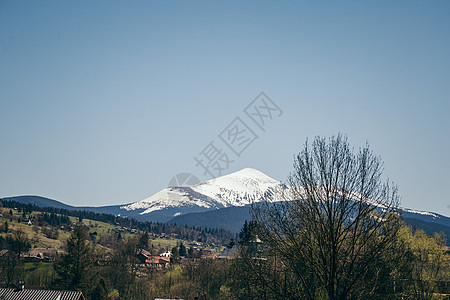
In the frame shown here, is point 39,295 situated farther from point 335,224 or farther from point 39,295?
point 335,224

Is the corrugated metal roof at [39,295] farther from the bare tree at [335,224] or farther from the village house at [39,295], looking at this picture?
the bare tree at [335,224]

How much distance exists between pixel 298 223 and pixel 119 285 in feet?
223

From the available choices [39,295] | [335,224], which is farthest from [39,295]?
[335,224]

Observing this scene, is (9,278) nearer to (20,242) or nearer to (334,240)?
(20,242)

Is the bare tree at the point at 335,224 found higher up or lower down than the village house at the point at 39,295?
higher up

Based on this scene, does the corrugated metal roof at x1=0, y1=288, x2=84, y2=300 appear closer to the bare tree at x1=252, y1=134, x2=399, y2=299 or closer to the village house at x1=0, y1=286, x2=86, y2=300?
the village house at x1=0, y1=286, x2=86, y2=300

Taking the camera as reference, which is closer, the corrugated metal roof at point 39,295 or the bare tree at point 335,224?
the bare tree at point 335,224

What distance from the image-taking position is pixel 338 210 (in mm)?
13641

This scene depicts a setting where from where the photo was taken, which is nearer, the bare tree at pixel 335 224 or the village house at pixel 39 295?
the bare tree at pixel 335 224

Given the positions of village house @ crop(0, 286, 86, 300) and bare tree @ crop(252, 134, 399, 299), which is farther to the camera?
village house @ crop(0, 286, 86, 300)

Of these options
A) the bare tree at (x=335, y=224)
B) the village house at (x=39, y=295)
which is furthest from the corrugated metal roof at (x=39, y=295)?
the bare tree at (x=335, y=224)

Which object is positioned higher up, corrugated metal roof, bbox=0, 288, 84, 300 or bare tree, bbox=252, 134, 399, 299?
bare tree, bbox=252, 134, 399, 299

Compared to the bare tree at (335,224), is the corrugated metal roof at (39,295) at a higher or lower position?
lower

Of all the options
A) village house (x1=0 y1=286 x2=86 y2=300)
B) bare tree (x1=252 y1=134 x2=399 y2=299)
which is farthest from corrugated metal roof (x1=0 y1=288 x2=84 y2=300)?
bare tree (x1=252 y1=134 x2=399 y2=299)
